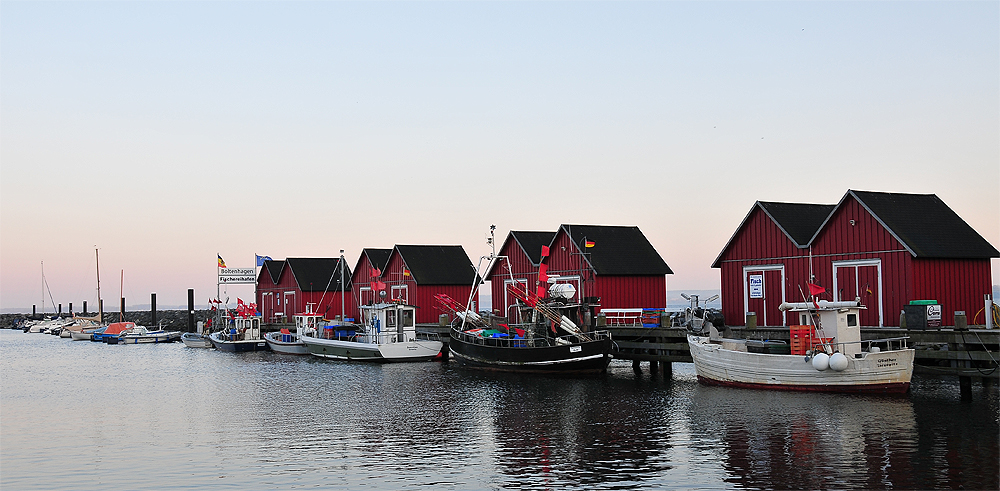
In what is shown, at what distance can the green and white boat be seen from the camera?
159ft

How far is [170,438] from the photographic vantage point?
80.1 feet

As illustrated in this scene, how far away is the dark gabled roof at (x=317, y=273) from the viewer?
72.5 metres

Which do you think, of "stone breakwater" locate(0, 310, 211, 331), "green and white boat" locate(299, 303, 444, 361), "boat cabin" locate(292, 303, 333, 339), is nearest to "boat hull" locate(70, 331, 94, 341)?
"stone breakwater" locate(0, 310, 211, 331)

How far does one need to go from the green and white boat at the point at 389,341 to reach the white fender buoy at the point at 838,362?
2546cm

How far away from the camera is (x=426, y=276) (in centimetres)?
5884

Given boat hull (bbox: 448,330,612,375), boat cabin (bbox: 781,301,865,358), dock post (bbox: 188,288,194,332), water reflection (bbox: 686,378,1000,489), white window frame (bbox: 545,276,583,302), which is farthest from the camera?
dock post (bbox: 188,288,194,332)

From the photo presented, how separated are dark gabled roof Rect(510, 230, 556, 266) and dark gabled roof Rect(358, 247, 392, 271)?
14370 millimetres

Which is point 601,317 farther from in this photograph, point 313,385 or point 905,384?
point 905,384

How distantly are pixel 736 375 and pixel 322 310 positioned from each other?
48.0 metres

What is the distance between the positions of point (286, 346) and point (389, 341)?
13368 mm

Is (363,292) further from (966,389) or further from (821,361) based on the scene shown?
(966,389)

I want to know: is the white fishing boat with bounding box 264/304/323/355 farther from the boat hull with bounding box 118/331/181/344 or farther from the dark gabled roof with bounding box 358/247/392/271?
the boat hull with bounding box 118/331/181/344

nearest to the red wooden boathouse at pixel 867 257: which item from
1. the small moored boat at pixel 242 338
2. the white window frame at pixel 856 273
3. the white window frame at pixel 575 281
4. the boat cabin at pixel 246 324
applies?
the white window frame at pixel 856 273

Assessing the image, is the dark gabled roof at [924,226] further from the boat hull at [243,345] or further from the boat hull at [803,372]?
the boat hull at [243,345]
